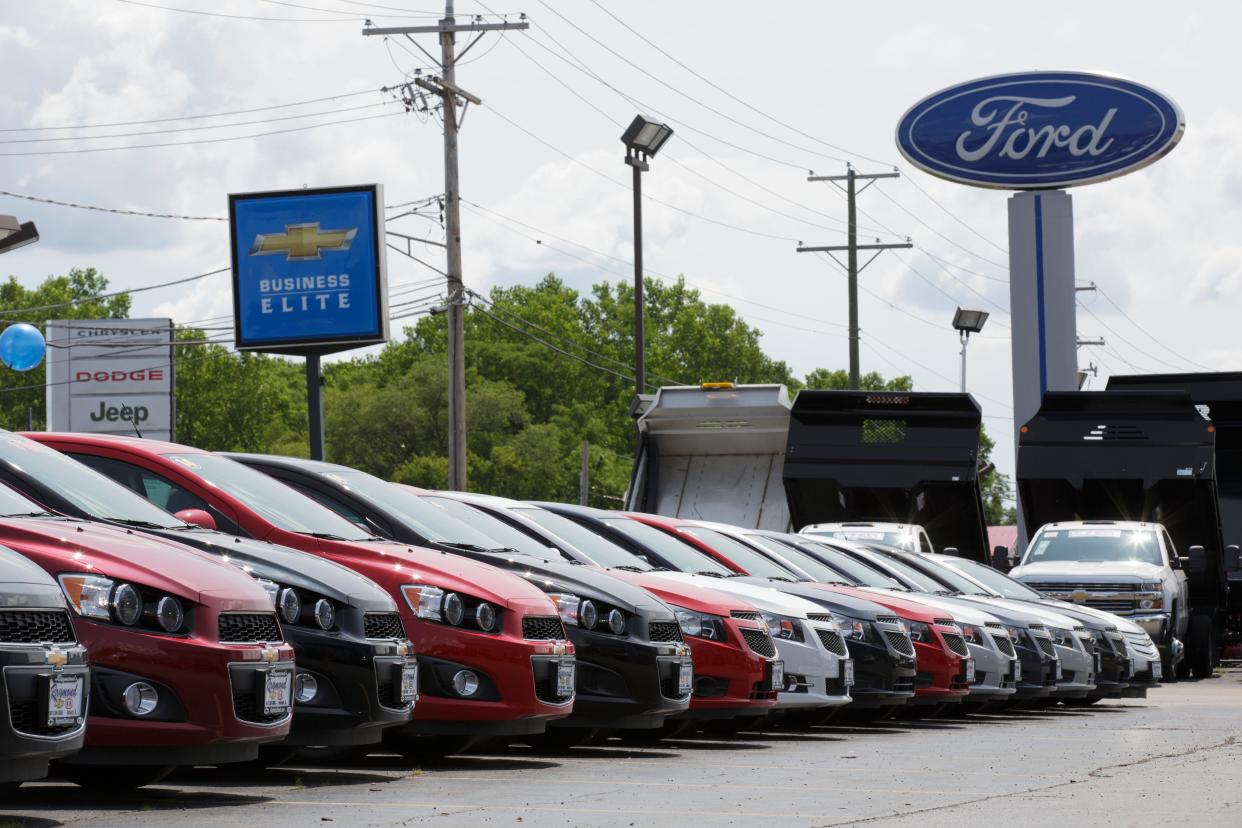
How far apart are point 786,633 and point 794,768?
7.43ft

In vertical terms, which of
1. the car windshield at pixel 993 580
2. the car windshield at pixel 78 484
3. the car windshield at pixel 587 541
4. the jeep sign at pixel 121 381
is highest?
the jeep sign at pixel 121 381

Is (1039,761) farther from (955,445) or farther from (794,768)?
(955,445)

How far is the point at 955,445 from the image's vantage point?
25.0 m

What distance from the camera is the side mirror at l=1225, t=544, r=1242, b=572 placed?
2364 cm

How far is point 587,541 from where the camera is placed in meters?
13.6

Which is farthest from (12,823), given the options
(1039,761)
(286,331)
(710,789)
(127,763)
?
(286,331)

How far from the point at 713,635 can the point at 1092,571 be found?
11.6 meters

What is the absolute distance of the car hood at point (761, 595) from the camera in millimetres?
13227

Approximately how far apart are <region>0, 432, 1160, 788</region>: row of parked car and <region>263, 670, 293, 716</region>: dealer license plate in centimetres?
1

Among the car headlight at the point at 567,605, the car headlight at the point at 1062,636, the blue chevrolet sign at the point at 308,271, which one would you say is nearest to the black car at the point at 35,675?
the car headlight at the point at 567,605

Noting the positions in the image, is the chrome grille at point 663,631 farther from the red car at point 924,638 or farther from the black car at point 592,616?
the red car at point 924,638

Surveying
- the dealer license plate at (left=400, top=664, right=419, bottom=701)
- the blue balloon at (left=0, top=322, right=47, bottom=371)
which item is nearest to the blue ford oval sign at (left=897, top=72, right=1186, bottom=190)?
the blue balloon at (left=0, top=322, right=47, bottom=371)

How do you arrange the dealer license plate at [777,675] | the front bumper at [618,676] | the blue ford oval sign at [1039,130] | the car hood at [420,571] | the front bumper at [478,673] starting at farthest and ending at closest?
the blue ford oval sign at [1039,130], the dealer license plate at [777,675], the front bumper at [618,676], the car hood at [420,571], the front bumper at [478,673]

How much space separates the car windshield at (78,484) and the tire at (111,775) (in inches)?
44.2
